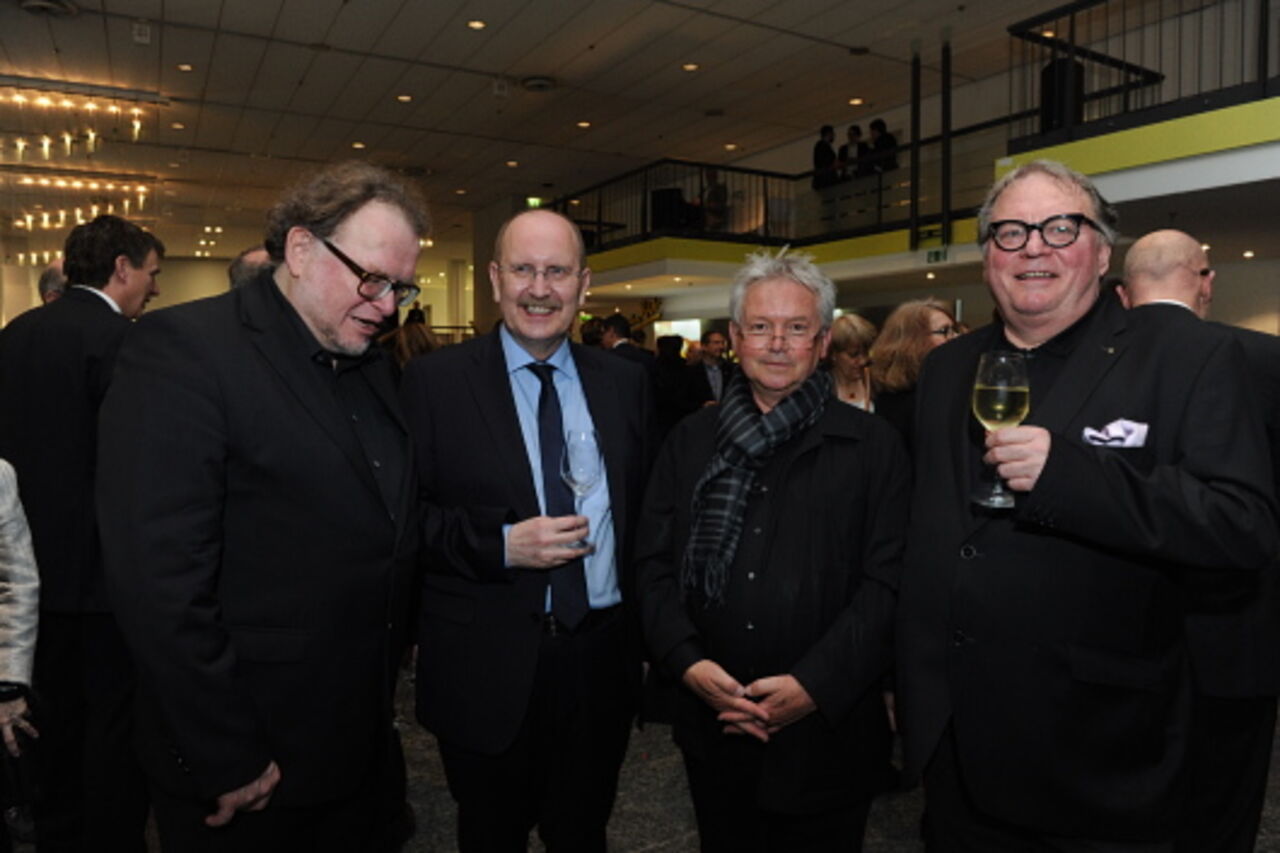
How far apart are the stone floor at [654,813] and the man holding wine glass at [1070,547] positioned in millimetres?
1342

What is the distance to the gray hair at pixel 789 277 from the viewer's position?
1946 mm

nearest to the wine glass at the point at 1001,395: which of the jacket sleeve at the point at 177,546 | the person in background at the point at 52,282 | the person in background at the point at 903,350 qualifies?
the jacket sleeve at the point at 177,546

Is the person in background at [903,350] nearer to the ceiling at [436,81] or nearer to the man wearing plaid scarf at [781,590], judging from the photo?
the man wearing plaid scarf at [781,590]

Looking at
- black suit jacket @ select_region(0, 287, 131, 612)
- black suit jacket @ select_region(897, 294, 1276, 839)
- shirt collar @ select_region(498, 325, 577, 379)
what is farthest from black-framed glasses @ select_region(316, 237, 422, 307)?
black suit jacket @ select_region(0, 287, 131, 612)

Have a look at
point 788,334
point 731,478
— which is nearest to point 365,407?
point 731,478

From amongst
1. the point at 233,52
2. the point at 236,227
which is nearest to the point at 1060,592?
the point at 233,52

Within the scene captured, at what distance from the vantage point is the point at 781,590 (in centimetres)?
182

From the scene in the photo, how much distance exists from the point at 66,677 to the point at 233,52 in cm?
1037

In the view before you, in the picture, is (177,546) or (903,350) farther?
(903,350)

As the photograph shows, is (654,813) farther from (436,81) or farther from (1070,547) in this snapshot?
(436,81)

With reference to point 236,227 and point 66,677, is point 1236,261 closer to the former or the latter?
point 66,677

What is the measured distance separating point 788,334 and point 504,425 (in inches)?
26.7

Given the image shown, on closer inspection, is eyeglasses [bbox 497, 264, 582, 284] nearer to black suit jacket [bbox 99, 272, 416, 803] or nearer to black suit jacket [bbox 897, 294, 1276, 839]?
black suit jacket [bbox 99, 272, 416, 803]

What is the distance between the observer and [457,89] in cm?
1242
